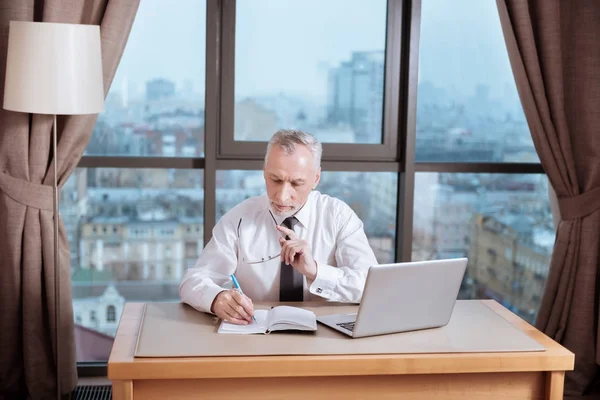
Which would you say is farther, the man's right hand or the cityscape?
the cityscape

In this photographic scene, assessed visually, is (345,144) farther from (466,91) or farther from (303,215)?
(303,215)

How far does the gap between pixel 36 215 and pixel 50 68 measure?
0.75 metres

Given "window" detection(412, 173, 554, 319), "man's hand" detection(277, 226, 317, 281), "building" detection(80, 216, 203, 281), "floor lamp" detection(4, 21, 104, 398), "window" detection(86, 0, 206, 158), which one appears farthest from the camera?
"window" detection(412, 173, 554, 319)

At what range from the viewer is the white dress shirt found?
2.78 meters

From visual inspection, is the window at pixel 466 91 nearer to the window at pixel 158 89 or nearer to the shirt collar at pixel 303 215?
the window at pixel 158 89

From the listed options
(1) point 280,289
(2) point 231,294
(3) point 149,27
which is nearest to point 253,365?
(2) point 231,294

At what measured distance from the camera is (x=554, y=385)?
7.36ft

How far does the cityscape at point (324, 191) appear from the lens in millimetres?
3791

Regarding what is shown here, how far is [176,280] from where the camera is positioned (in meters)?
3.93

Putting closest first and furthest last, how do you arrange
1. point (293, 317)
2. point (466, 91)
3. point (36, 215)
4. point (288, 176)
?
point (293, 317)
point (288, 176)
point (36, 215)
point (466, 91)

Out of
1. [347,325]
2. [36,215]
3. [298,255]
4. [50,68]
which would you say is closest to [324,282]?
[298,255]

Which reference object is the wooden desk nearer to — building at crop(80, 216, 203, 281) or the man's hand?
the man's hand

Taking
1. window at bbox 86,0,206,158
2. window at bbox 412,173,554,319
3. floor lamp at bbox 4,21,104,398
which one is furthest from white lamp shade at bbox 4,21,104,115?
window at bbox 412,173,554,319

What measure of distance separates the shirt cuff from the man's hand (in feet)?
0.06
